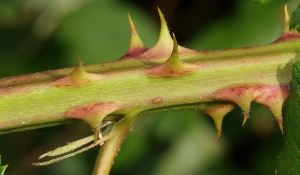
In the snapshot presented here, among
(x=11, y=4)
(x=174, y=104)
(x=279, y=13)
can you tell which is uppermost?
(x=11, y=4)

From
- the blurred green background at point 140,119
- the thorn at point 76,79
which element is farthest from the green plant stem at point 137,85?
the blurred green background at point 140,119

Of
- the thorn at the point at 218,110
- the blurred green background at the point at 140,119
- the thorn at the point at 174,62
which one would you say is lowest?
the thorn at the point at 218,110

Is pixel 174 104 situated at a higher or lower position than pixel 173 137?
lower

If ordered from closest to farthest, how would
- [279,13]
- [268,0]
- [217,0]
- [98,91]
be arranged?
[98,91]
[268,0]
[279,13]
[217,0]

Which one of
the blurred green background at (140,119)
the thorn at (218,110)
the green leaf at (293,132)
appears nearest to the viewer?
the green leaf at (293,132)

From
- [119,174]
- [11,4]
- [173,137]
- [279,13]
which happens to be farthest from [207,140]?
[11,4]

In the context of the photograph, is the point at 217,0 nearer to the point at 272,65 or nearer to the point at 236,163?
the point at 236,163

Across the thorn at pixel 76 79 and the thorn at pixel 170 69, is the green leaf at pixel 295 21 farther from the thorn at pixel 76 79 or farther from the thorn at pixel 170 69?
the thorn at pixel 76 79

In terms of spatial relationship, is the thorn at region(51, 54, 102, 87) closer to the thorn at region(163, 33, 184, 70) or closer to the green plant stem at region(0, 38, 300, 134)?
the green plant stem at region(0, 38, 300, 134)
